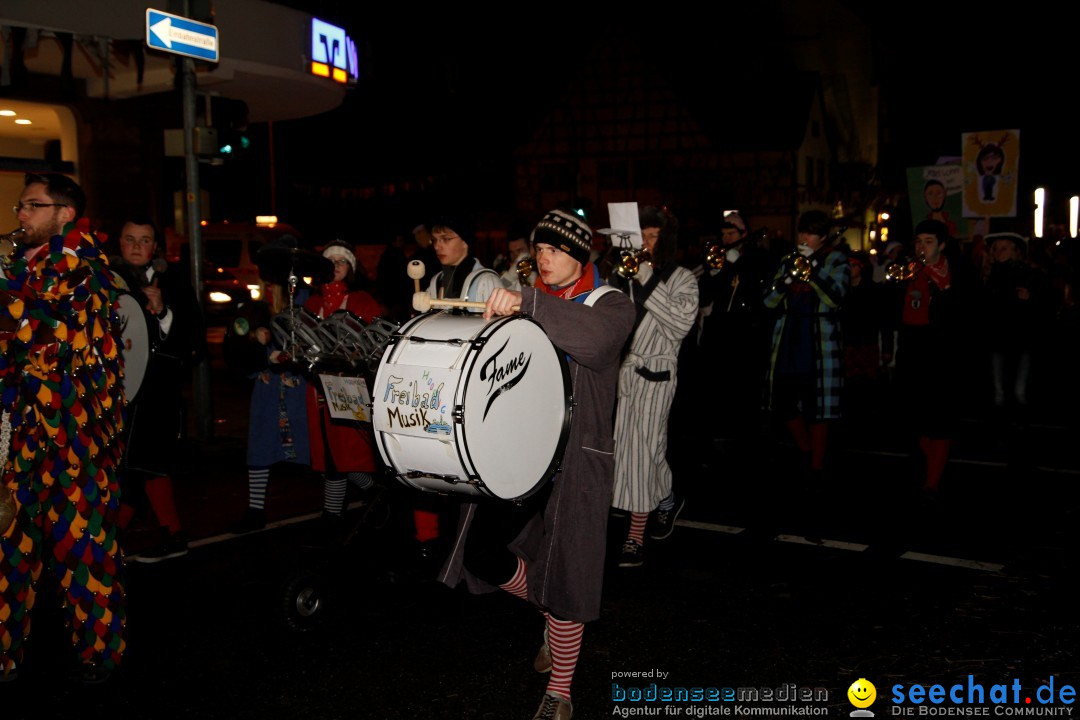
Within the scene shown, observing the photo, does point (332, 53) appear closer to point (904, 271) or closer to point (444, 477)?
point (904, 271)

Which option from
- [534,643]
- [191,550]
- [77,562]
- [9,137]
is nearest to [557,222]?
[534,643]

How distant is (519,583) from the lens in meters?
4.02

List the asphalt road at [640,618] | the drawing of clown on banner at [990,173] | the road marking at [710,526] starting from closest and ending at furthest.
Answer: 1. the asphalt road at [640,618]
2. the road marking at [710,526]
3. the drawing of clown on banner at [990,173]

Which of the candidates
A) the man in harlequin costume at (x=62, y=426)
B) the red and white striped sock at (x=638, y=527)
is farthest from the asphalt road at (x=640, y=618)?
the man in harlequin costume at (x=62, y=426)

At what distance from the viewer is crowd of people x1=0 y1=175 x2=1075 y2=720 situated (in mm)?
3838

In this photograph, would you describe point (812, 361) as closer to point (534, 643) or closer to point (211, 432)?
point (534, 643)

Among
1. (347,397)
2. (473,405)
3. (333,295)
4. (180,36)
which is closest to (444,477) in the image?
(473,405)

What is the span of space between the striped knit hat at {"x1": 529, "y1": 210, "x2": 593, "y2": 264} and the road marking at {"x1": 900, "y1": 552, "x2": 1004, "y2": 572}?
3106mm

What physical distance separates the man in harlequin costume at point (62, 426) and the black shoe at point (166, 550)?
171 centimetres

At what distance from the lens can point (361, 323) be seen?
4840 millimetres

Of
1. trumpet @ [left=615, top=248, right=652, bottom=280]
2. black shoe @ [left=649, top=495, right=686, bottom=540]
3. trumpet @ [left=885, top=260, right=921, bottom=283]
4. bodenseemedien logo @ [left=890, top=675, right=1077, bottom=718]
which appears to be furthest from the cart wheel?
trumpet @ [left=885, top=260, right=921, bottom=283]

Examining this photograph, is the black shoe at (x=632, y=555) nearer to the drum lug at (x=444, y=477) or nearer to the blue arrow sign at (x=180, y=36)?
the drum lug at (x=444, y=477)

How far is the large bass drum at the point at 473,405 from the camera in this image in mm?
3463

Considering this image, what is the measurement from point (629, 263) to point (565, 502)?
2.35 m
